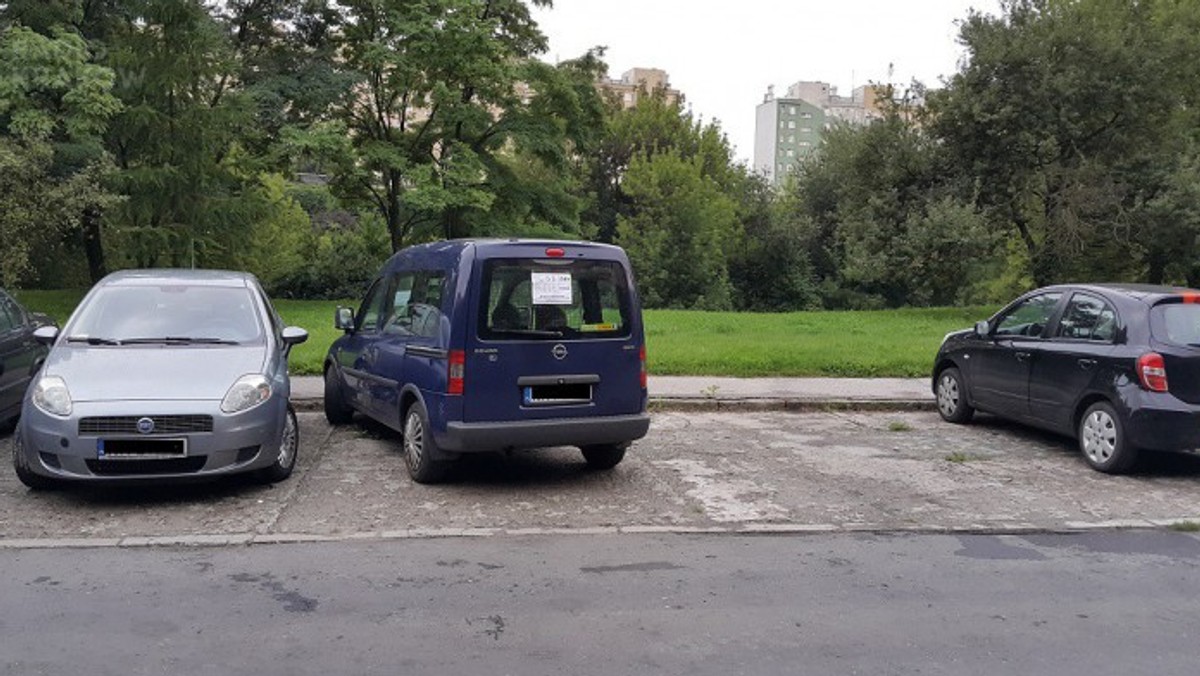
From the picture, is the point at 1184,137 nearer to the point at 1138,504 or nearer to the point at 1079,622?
the point at 1138,504

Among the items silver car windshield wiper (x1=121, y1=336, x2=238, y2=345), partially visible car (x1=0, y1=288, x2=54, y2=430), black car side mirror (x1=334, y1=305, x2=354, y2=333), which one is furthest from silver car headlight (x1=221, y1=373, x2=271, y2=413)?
partially visible car (x1=0, y1=288, x2=54, y2=430)

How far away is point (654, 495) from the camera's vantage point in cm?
721

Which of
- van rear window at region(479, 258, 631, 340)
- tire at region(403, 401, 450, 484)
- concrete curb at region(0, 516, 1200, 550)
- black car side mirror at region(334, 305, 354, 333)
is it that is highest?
van rear window at region(479, 258, 631, 340)

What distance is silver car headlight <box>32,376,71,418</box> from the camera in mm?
6430

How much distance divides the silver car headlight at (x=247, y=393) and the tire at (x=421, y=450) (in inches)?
44.3

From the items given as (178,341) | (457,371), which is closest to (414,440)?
(457,371)

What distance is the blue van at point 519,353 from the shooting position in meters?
6.92

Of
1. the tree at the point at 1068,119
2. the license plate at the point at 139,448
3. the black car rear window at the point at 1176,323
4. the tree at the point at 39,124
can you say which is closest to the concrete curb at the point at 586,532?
the license plate at the point at 139,448

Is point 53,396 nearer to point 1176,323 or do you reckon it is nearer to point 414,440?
point 414,440

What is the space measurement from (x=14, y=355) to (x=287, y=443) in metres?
3.62

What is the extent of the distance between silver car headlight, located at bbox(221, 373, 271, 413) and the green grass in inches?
248

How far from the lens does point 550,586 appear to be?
508cm

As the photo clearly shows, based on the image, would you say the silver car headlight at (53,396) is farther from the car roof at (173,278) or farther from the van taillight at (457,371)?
the van taillight at (457,371)

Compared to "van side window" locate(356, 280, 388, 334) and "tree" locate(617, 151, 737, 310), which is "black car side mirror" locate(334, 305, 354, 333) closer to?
"van side window" locate(356, 280, 388, 334)
